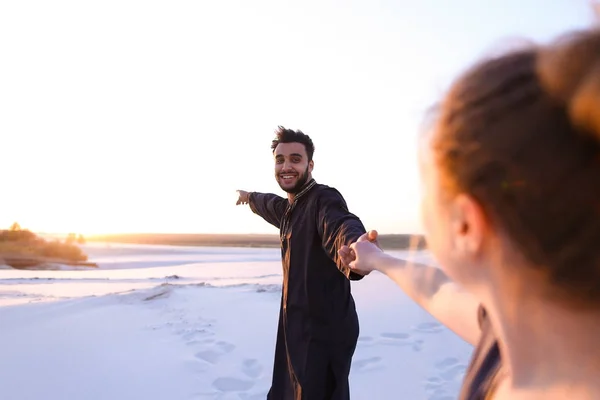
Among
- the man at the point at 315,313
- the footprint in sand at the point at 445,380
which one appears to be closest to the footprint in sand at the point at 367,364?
the footprint in sand at the point at 445,380

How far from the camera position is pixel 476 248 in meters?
0.62

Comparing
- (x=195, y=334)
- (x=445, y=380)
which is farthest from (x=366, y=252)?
(x=195, y=334)

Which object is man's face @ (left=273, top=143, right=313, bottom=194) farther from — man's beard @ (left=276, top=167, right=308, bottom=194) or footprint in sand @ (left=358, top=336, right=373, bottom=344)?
footprint in sand @ (left=358, top=336, right=373, bottom=344)

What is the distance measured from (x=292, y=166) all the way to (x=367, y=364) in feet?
7.80

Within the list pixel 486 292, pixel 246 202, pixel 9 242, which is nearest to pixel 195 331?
pixel 246 202

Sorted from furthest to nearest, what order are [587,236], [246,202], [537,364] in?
1. [246,202]
2. [537,364]
3. [587,236]

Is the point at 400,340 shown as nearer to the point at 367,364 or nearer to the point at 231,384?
the point at 367,364

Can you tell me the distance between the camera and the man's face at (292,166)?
284 cm

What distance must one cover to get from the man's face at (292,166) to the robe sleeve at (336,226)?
0.25m

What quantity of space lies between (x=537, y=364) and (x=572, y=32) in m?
Result: 0.40

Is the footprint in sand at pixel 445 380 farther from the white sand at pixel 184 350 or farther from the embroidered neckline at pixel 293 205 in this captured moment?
the embroidered neckline at pixel 293 205

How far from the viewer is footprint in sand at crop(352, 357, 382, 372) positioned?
438 cm

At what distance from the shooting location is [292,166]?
2891 millimetres

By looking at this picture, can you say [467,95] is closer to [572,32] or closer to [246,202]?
[572,32]
